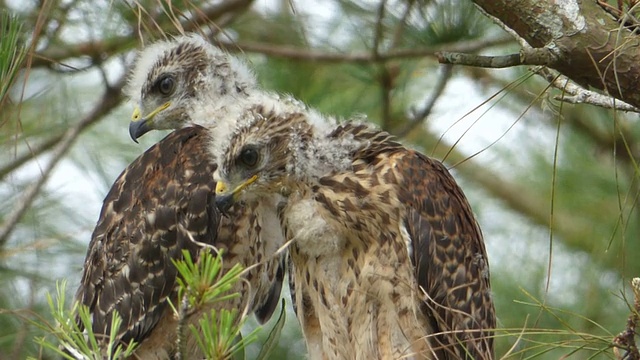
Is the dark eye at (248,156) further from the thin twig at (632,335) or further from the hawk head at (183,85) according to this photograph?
the thin twig at (632,335)

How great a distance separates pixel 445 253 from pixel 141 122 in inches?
59.1

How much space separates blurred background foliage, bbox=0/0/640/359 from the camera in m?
5.90

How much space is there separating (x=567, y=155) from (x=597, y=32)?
5114 mm

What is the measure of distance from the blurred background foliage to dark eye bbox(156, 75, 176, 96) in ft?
0.93

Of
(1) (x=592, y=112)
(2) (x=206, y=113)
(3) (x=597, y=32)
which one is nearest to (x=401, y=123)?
(1) (x=592, y=112)

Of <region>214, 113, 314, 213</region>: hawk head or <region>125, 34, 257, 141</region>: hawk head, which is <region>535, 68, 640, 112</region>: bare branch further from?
<region>125, 34, 257, 141</region>: hawk head

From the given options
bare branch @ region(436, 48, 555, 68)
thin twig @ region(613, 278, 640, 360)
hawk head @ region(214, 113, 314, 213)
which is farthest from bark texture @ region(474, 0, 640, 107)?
hawk head @ region(214, 113, 314, 213)

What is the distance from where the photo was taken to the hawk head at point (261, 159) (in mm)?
4078

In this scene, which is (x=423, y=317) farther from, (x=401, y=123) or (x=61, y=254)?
(x=61, y=254)

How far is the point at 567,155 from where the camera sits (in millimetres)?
8133

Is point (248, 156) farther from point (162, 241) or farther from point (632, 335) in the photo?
point (632, 335)

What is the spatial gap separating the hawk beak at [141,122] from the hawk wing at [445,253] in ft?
4.06

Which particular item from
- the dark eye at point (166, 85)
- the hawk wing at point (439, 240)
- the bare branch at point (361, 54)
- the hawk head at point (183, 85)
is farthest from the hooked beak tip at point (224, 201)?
the bare branch at point (361, 54)

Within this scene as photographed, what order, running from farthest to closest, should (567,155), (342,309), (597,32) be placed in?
(567,155) → (342,309) → (597,32)
